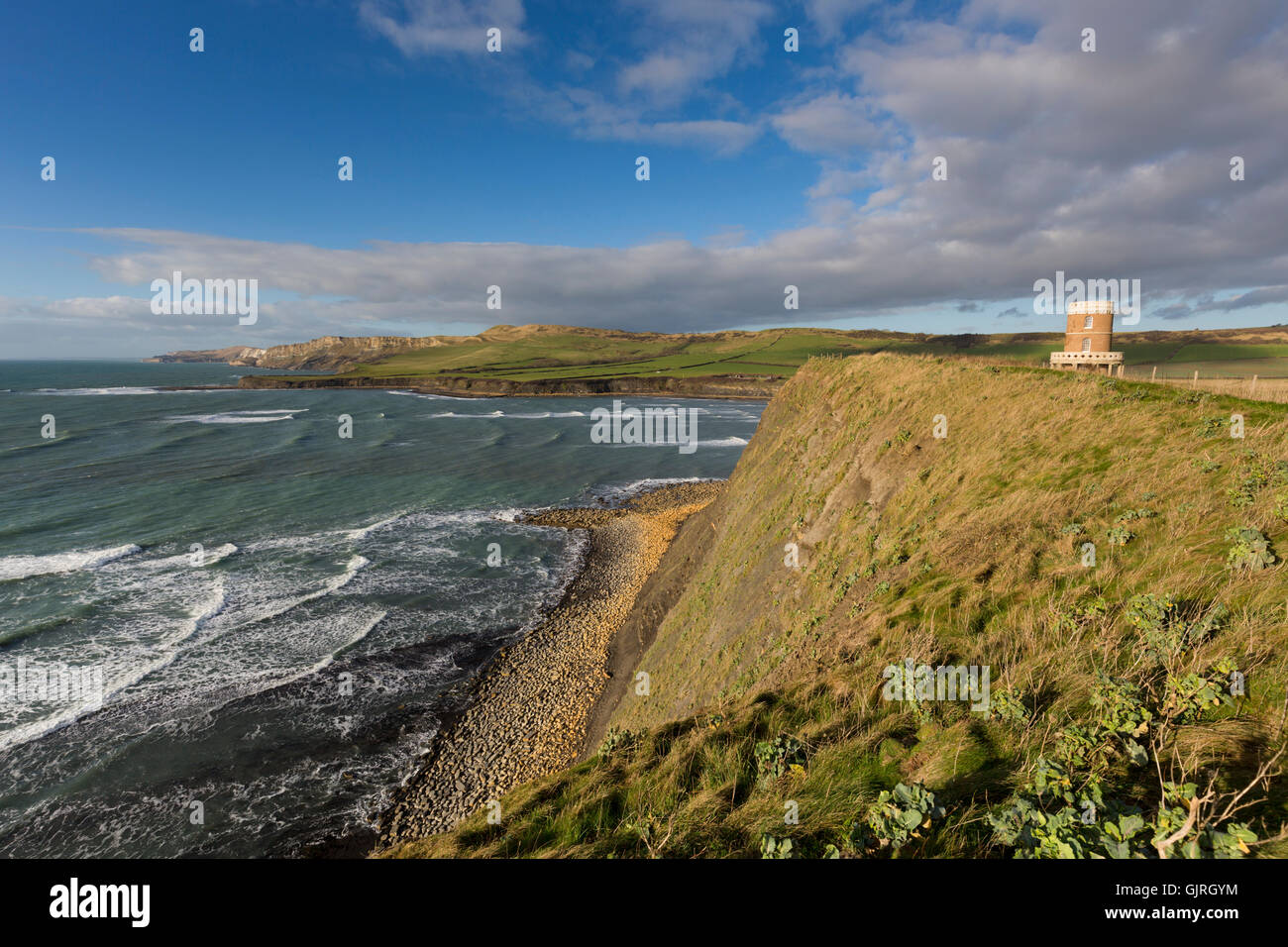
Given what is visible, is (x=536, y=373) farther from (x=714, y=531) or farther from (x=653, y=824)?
(x=653, y=824)

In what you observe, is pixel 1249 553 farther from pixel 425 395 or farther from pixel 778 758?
pixel 425 395

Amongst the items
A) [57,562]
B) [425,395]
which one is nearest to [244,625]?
[57,562]

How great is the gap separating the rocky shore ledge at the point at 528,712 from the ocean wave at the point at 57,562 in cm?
2559

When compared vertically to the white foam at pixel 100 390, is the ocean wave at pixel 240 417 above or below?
below

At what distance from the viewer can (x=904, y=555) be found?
10688mm

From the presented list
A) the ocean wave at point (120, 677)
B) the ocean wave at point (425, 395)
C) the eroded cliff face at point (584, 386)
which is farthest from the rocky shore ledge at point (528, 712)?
the eroded cliff face at point (584, 386)

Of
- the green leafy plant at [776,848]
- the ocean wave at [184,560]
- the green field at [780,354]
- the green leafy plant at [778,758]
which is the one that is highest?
the green field at [780,354]

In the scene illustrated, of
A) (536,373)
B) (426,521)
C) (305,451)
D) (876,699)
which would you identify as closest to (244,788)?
(876,699)

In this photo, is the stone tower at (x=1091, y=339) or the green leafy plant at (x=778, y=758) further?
the stone tower at (x=1091, y=339)

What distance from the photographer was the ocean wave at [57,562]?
26.8m

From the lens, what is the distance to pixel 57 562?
2816cm

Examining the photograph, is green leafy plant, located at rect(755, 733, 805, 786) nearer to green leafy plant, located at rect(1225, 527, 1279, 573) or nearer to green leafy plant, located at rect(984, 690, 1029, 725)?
green leafy plant, located at rect(984, 690, 1029, 725)

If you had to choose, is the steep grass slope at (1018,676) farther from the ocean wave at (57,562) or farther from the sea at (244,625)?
the ocean wave at (57,562)

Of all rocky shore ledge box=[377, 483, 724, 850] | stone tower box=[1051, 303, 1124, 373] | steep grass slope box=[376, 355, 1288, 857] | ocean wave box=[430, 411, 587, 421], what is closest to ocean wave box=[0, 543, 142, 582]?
rocky shore ledge box=[377, 483, 724, 850]
